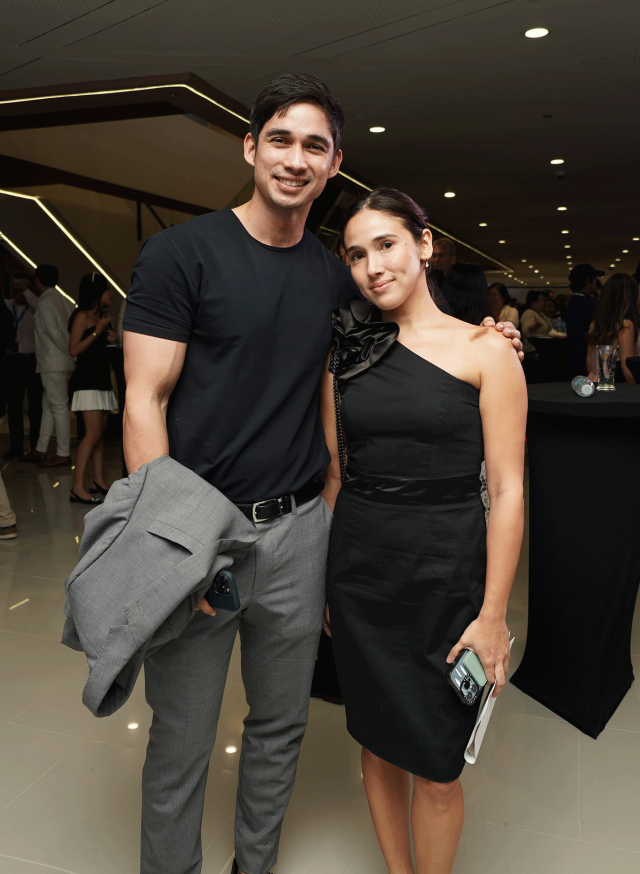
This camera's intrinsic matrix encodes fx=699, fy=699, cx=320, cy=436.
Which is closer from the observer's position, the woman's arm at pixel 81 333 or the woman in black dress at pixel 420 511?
the woman in black dress at pixel 420 511

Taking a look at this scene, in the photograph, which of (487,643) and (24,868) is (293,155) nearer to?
(487,643)

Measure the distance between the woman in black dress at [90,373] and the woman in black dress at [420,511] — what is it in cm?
383

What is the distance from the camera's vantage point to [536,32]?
4418mm

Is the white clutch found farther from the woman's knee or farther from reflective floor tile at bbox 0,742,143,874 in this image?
reflective floor tile at bbox 0,742,143,874

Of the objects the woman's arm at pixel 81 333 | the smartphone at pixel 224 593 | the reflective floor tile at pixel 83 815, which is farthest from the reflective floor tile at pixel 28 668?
the woman's arm at pixel 81 333

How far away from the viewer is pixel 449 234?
1393 cm

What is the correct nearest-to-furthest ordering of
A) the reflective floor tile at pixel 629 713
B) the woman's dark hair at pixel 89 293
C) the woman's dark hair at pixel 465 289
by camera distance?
the reflective floor tile at pixel 629 713
the woman's dark hair at pixel 465 289
the woman's dark hair at pixel 89 293

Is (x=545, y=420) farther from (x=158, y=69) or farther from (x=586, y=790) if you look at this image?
(x=158, y=69)

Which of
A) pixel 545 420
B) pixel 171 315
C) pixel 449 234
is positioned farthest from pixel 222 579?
pixel 449 234

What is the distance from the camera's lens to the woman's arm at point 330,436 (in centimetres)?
157

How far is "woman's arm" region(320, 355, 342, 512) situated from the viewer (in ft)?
5.14

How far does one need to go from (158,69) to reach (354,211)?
4327 mm

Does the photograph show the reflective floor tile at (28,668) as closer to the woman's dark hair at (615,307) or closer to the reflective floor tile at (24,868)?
the reflective floor tile at (24,868)

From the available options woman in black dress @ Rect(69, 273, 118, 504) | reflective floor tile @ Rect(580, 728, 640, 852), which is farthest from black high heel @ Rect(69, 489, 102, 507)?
reflective floor tile @ Rect(580, 728, 640, 852)
